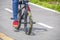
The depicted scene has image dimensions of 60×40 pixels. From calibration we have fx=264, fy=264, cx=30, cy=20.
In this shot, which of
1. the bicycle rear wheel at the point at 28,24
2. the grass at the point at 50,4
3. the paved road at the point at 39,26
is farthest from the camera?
the grass at the point at 50,4

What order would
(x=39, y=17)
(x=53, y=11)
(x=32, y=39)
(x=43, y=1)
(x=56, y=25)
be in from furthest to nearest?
1. (x=43, y=1)
2. (x=53, y=11)
3. (x=39, y=17)
4. (x=56, y=25)
5. (x=32, y=39)

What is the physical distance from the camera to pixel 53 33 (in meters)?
9.22

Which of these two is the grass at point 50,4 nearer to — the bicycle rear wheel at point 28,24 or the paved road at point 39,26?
the paved road at point 39,26

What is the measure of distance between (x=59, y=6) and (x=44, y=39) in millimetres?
4695

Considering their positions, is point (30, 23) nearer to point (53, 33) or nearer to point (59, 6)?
point (53, 33)

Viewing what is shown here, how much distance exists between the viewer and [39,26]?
10023mm

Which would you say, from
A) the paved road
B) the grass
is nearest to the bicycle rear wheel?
the paved road

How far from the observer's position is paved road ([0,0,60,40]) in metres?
8.77

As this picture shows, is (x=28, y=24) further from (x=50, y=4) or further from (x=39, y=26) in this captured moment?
(x=50, y=4)

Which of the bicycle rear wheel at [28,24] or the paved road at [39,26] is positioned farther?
the paved road at [39,26]

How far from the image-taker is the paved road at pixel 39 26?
8.77 metres

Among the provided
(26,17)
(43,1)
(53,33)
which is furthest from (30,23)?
(43,1)

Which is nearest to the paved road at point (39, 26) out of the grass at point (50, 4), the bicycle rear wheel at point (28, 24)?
the bicycle rear wheel at point (28, 24)

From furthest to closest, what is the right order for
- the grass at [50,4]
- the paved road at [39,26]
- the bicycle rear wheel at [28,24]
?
the grass at [50,4] → the paved road at [39,26] → the bicycle rear wheel at [28,24]
